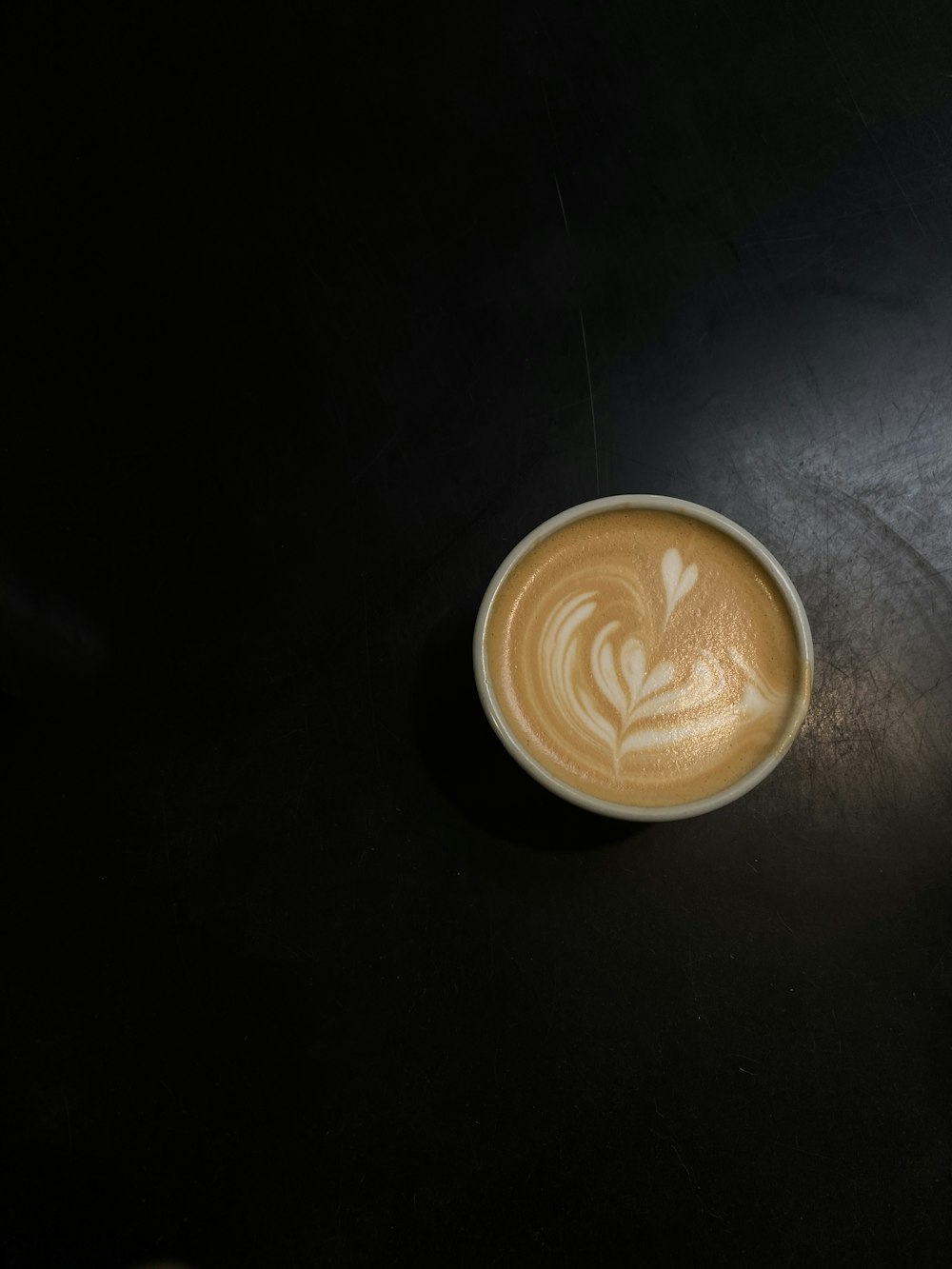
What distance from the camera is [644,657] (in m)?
1.52

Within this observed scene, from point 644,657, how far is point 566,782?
0.20m

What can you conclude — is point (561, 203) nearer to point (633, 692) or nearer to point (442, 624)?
point (442, 624)

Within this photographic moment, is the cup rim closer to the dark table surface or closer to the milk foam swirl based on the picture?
the milk foam swirl

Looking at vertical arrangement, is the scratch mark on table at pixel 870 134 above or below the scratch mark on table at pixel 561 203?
below

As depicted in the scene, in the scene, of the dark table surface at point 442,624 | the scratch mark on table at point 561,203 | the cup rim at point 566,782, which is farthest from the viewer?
the scratch mark on table at point 561,203

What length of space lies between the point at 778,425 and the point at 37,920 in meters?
1.37

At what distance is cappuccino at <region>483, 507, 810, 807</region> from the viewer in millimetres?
1498

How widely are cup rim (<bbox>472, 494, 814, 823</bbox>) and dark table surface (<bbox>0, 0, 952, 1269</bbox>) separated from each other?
0.22 meters

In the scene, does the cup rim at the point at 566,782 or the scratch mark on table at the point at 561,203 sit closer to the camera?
the cup rim at the point at 566,782

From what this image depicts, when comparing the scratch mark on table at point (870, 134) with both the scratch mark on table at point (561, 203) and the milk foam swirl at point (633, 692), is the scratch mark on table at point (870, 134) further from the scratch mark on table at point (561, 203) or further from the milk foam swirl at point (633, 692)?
the milk foam swirl at point (633, 692)

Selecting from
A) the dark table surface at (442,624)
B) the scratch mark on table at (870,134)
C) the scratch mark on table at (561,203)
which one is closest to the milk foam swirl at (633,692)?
the dark table surface at (442,624)

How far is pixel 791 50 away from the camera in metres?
1.89

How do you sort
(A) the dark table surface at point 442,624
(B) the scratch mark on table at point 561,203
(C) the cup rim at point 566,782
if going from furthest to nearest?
(B) the scratch mark on table at point 561,203, (A) the dark table surface at point 442,624, (C) the cup rim at point 566,782

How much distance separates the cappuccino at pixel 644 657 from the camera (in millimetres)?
1498
